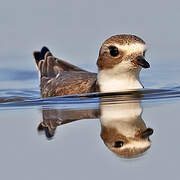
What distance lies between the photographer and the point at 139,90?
15.4 m

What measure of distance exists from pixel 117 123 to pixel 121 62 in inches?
94.7

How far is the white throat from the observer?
15.2 m

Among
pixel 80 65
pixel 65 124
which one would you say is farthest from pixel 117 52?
pixel 80 65

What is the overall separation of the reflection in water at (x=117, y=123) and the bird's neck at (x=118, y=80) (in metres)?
0.49

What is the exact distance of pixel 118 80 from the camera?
15.4 metres

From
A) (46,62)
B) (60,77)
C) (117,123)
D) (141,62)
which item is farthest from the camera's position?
(46,62)

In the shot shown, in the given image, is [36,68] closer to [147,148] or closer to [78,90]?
[78,90]

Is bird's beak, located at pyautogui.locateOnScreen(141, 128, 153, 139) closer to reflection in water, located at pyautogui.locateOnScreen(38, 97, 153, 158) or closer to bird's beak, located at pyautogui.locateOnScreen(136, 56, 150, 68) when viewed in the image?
reflection in water, located at pyautogui.locateOnScreen(38, 97, 153, 158)

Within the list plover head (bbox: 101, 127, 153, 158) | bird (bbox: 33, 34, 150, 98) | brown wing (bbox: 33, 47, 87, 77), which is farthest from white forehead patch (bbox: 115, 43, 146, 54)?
brown wing (bbox: 33, 47, 87, 77)

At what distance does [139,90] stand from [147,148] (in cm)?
386

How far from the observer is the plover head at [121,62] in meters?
14.9

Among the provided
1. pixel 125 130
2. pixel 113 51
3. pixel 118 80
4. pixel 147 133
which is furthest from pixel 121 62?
pixel 147 133

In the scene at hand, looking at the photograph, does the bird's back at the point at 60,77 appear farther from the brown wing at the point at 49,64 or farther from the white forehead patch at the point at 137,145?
the white forehead patch at the point at 137,145

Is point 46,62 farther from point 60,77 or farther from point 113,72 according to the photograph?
point 113,72
